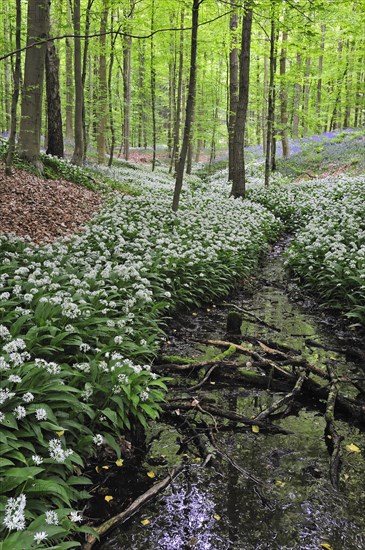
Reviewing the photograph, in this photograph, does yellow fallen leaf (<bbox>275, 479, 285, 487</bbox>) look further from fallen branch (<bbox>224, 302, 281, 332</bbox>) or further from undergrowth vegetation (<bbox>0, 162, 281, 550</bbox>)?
fallen branch (<bbox>224, 302, 281, 332</bbox>)

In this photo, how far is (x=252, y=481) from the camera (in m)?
3.94

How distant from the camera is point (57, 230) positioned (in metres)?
9.97

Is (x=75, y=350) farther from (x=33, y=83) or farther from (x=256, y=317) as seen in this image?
(x=33, y=83)

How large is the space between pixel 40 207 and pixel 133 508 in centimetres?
889

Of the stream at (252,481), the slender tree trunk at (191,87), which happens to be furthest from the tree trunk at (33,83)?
the stream at (252,481)

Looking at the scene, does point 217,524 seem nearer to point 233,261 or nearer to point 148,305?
point 148,305

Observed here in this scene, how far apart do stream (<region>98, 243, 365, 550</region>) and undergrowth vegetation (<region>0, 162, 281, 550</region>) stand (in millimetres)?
497

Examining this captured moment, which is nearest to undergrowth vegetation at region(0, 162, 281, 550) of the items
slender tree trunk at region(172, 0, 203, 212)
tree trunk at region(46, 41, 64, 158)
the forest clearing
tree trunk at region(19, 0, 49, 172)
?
the forest clearing

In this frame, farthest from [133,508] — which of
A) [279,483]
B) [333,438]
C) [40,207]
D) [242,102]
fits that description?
[242,102]

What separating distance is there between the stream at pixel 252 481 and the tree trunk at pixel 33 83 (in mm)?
9478

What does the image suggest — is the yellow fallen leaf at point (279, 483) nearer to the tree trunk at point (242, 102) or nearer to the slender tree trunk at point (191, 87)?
the slender tree trunk at point (191, 87)

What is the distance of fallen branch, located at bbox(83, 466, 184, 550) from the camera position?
10.4 ft

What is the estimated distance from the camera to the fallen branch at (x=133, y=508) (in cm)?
318

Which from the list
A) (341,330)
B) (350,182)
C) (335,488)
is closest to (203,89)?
(350,182)
